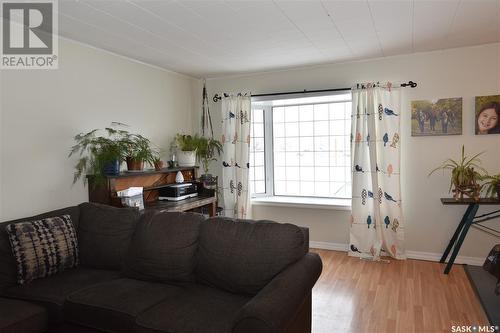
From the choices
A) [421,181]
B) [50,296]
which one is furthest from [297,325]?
[421,181]

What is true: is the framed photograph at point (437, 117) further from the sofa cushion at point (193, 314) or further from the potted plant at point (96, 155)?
the potted plant at point (96, 155)

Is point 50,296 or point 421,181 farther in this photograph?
point 421,181

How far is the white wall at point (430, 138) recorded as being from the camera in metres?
3.71

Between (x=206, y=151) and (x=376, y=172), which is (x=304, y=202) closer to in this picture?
(x=376, y=172)

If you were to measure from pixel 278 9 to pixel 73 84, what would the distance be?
204 centimetres

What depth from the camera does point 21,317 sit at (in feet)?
6.52

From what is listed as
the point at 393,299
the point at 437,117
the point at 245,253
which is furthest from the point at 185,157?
the point at 437,117

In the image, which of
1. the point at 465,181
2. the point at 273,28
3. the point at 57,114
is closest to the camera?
the point at 273,28

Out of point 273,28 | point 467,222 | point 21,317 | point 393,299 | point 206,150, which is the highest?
point 273,28

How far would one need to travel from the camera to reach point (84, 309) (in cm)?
206

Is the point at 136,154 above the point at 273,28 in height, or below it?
below

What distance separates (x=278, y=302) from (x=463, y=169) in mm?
2872

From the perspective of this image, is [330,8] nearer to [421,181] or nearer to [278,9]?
[278,9]

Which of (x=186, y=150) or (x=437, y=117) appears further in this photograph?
(x=186, y=150)
